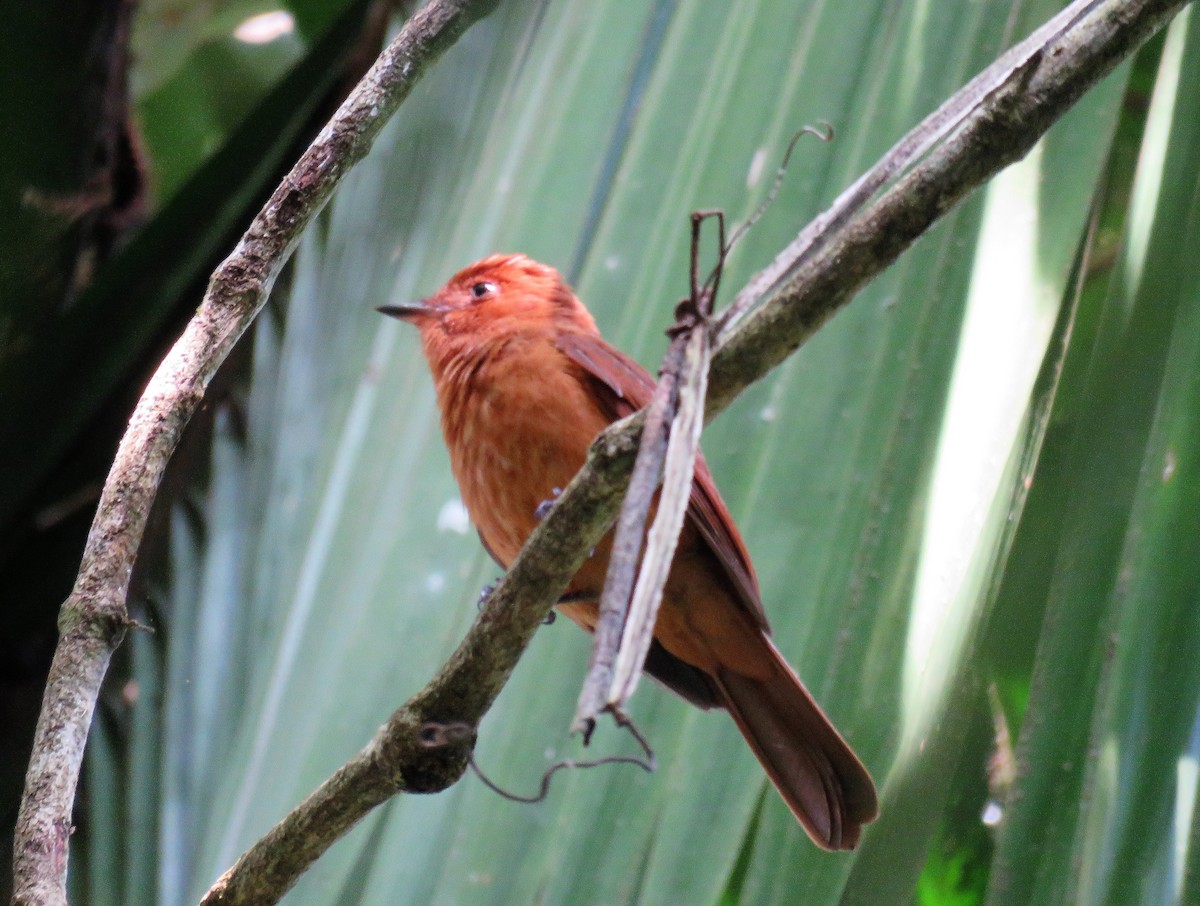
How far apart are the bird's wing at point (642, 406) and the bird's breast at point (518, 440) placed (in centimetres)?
4

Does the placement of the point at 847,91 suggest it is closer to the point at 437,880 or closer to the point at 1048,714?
the point at 1048,714

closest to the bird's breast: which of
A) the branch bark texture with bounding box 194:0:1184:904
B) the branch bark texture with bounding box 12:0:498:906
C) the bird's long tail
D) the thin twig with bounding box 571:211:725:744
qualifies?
the bird's long tail

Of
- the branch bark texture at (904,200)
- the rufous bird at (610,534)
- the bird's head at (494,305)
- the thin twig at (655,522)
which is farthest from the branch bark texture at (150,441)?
the bird's head at (494,305)

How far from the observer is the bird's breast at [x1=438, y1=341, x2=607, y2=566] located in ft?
9.84

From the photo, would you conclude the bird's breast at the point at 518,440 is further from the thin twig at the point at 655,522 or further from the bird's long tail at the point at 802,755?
the thin twig at the point at 655,522

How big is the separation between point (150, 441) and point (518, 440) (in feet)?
4.35

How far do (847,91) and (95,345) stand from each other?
239cm

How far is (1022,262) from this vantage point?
2213 millimetres

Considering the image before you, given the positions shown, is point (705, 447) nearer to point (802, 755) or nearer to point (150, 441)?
point (802, 755)

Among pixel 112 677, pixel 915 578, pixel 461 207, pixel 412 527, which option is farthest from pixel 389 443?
pixel 915 578

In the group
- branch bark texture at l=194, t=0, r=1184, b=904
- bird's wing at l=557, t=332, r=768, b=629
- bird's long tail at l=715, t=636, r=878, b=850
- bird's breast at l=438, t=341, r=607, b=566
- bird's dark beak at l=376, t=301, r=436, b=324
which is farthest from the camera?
bird's dark beak at l=376, t=301, r=436, b=324

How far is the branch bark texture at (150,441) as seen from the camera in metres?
1.59

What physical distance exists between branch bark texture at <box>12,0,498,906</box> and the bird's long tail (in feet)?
3.41

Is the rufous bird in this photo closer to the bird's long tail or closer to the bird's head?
the bird's long tail
